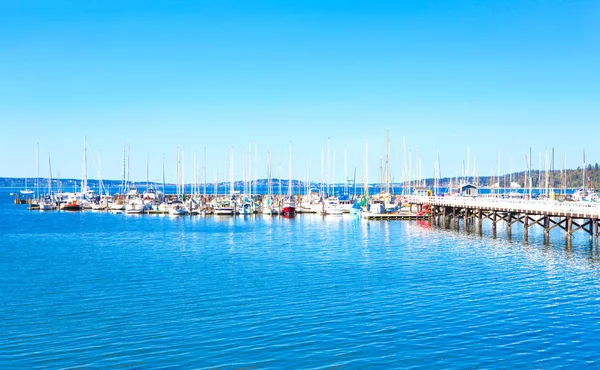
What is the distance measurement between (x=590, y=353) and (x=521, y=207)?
4300cm

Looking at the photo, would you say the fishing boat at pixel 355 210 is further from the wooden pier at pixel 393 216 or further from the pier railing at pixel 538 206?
the pier railing at pixel 538 206

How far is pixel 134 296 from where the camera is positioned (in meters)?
32.9

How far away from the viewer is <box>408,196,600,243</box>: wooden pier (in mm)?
56031

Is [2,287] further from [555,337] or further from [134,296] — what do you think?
[555,337]

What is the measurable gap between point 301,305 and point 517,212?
41.8 m

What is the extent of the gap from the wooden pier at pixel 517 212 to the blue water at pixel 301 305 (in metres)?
3.01

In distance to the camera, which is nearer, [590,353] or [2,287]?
[590,353]

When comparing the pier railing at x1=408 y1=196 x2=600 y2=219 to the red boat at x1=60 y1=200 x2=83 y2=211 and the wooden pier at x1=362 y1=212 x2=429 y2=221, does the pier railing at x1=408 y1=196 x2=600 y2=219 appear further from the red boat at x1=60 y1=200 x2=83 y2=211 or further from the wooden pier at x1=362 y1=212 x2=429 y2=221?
the red boat at x1=60 y1=200 x2=83 y2=211

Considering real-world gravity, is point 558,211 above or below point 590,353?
above

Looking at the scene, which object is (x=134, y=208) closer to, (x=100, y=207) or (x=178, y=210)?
(x=178, y=210)

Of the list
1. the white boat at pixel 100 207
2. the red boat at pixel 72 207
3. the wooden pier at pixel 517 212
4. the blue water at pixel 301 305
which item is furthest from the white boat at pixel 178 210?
the blue water at pixel 301 305

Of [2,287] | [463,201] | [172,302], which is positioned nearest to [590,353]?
[172,302]

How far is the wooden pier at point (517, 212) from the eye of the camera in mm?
56031

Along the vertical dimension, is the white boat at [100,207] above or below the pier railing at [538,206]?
below
